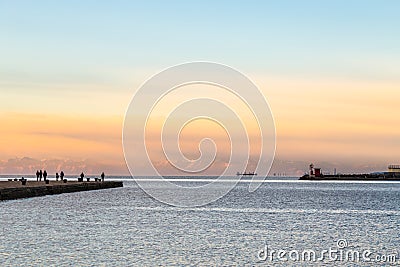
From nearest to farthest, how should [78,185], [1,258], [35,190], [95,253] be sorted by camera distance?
[1,258] → [95,253] → [35,190] → [78,185]

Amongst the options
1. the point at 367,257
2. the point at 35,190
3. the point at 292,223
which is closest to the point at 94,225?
the point at 292,223

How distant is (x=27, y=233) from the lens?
4497 cm

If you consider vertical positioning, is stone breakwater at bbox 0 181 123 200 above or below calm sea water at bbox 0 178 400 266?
above

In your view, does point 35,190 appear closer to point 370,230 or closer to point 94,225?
point 94,225

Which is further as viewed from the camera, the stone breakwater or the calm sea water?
the stone breakwater

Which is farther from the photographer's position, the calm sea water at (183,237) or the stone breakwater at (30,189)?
the stone breakwater at (30,189)

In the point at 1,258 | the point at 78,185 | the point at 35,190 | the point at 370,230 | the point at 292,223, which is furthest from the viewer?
the point at 78,185

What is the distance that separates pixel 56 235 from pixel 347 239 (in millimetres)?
17880

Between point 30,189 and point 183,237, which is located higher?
point 30,189

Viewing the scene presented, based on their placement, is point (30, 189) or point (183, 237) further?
point (30, 189)

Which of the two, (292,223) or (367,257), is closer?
Answer: (367,257)

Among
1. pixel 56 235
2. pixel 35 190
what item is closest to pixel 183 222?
pixel 56 235

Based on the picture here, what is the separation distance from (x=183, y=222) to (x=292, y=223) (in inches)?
332

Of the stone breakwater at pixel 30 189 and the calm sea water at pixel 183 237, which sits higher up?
the stone breakwater at pixel 30 189
